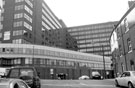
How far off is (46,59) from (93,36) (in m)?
54.7

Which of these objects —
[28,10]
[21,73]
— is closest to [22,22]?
[28,10]

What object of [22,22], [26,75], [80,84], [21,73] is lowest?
[80,84]

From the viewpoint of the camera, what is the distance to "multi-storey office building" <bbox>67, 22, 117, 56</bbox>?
107125 mm

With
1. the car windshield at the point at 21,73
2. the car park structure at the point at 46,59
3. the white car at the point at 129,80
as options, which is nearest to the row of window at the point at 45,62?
the car park structure at the point at 46,59

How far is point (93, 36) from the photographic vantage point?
110500 mm

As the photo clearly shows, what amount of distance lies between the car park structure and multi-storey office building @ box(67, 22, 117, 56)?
81.4 ft

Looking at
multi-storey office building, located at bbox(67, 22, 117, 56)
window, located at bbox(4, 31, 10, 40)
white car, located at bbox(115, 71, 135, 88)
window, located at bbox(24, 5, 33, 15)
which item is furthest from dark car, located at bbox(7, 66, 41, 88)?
multi-storey office building, located at bbox(67, 22, 117, 56)

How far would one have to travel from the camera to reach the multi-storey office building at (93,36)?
107 m

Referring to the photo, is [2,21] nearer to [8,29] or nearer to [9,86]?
[8,29]

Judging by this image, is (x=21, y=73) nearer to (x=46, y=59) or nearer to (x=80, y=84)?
(x=80, y=84)

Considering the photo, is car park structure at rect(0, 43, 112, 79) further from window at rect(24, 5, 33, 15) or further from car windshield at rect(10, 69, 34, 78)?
car windshield at rect(10, 69, 34, 78)

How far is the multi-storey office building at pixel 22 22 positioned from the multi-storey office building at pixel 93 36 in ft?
130

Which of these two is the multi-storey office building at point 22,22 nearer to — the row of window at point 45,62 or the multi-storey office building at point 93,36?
the row of window at point 45,62

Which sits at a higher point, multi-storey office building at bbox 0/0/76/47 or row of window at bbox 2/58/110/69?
multi-storey office building at bbox 0/0/76/47
